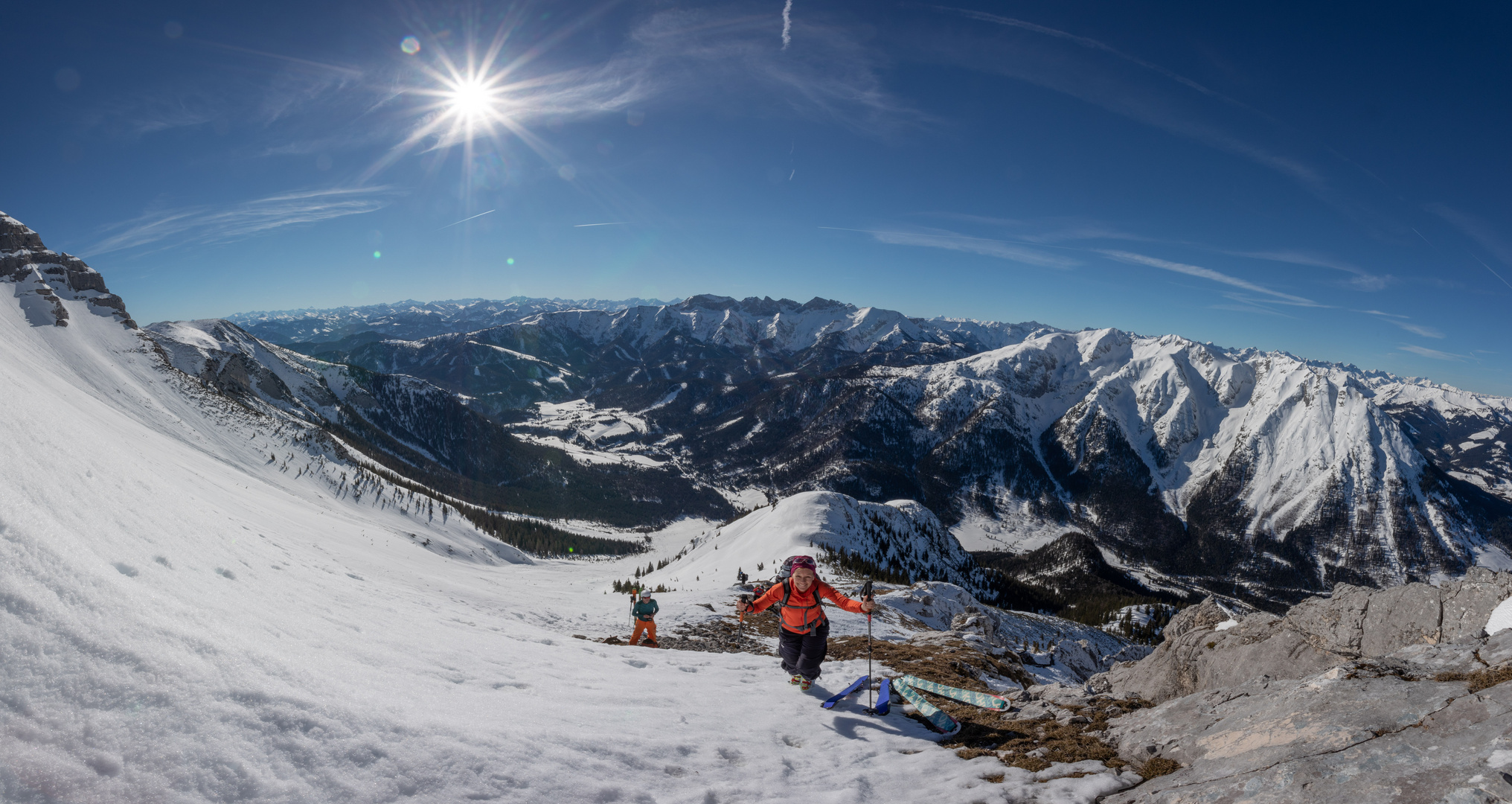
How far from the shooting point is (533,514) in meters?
191

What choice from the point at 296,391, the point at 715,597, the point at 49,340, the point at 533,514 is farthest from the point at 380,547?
the point at 296,391

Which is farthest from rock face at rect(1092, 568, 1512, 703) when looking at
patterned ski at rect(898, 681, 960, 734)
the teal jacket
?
the teal jacket

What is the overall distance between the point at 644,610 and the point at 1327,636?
1927 centimetres

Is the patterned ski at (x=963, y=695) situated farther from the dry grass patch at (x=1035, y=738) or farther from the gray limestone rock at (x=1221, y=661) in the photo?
the gray limestone rock at (x=1221, y=661)

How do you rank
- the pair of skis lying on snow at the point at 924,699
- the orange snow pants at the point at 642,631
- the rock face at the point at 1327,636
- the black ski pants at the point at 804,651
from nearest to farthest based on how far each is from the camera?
Result: the rock face at the point at 1327,636 → the pair of skis lying on snow at the point at 924,699 → the black ski pants at the point at 804,651 → the orange snow pants at the point at 642,631

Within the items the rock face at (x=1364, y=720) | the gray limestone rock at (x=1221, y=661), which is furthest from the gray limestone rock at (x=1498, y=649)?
the gray limestone rock at (x=1221, y=661)

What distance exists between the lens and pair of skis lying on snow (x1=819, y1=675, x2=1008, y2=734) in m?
10.4

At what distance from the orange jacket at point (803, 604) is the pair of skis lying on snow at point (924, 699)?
5.15 ft

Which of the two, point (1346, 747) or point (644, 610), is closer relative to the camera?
point (1346, 747)

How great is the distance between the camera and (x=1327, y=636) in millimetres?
11570

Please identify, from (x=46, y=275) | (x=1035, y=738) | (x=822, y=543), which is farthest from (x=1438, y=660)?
(x=46, y=275)

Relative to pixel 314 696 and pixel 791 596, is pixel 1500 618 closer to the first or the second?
pixel 791 596

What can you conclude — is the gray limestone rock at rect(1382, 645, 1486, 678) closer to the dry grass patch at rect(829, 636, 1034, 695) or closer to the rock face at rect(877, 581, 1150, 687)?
the dry grass patch at rect(829, 636, 1034, 695)

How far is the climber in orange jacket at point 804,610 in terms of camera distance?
1155 cm
